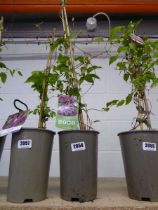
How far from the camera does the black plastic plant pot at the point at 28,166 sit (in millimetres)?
1180

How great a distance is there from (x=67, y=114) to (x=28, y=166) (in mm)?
274

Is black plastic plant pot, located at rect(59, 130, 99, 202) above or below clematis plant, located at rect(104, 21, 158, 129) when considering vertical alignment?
below

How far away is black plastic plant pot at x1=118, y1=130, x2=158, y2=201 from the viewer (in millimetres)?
1192

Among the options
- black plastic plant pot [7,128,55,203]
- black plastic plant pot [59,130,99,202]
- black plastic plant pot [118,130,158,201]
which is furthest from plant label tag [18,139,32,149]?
black plastic plant pot [118,130,158,201]

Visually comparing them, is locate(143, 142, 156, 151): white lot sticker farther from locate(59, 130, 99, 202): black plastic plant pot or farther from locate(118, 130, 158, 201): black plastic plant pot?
locate(59, 130, 99, 202): black plastic plant pot

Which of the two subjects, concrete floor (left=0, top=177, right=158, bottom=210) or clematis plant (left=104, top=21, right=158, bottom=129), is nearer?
concrete floor (left=0, top=177, right=158, bottom=210)

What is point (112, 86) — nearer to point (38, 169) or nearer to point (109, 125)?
point (109, 125)

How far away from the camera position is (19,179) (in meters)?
1.18

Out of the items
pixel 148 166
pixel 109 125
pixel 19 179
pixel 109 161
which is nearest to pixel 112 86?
pixel 109 125

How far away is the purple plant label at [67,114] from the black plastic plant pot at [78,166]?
0.05m

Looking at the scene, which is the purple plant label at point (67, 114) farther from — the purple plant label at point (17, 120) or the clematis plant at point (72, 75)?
the purple plant label at point (17, 120)

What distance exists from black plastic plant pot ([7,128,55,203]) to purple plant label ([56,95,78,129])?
3.6 inches

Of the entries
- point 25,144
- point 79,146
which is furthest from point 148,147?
point 25,144

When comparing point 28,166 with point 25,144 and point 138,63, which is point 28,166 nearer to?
point 25,144
